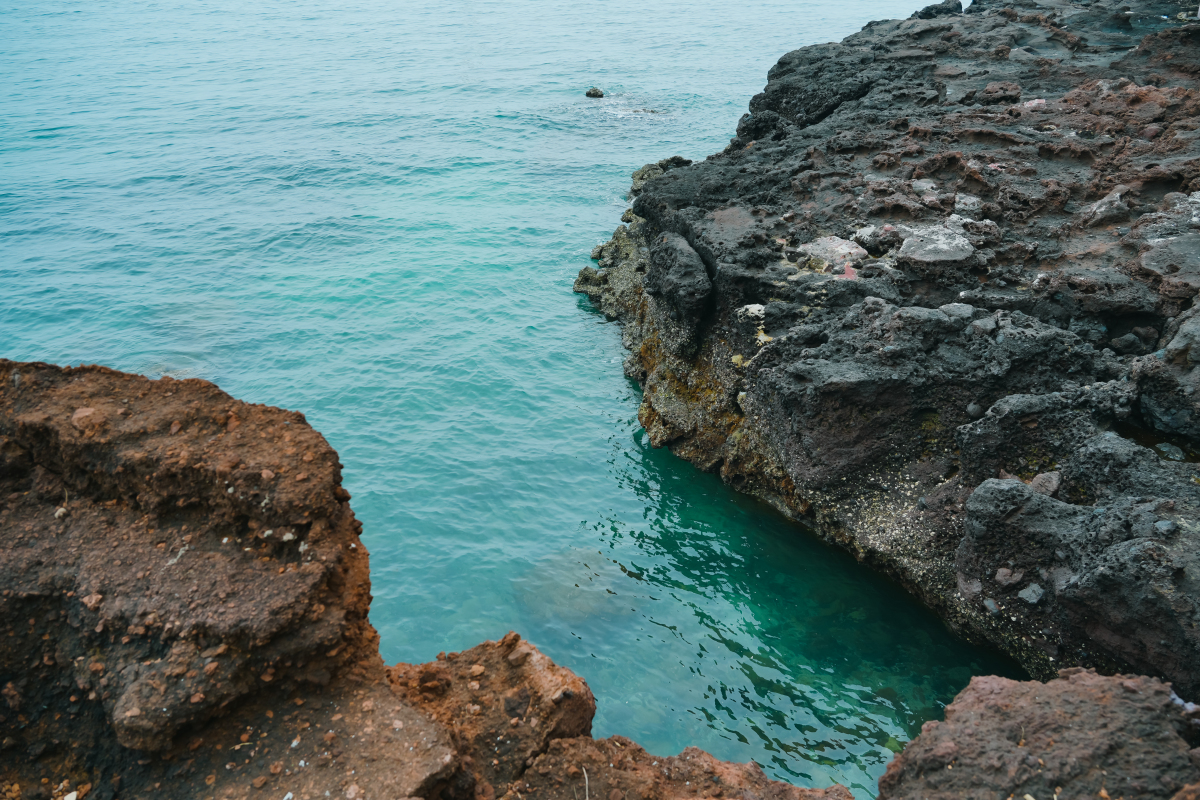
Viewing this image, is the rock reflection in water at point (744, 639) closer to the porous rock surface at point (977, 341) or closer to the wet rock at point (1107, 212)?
the porous rock surface at point (977, 341)

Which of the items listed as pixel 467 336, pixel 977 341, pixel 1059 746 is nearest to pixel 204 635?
pixel 1059 746

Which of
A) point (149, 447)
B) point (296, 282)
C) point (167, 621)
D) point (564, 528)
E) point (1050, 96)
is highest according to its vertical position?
point (1050, 96)

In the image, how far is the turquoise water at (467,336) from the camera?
359 inches

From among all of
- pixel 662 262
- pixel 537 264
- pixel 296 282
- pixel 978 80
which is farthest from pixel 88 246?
pixel 978 80

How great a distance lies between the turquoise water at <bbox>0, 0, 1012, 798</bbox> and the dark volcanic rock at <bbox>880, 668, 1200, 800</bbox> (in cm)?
303

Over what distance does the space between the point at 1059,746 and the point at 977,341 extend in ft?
18.5

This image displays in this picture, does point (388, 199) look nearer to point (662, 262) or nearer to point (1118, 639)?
point (662, 262)

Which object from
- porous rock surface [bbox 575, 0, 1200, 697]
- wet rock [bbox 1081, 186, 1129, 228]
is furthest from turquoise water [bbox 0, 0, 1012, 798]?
wet rock [bbox 1081, 186, 1129, 228]

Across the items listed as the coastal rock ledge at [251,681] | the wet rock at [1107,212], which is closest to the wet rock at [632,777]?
the coastal rock ledge at [251,681]

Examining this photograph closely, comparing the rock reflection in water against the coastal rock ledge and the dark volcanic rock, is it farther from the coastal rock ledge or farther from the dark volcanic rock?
the dark volcanic rock

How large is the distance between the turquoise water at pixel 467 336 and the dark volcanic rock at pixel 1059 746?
303cm

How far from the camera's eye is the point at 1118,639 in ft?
22.6

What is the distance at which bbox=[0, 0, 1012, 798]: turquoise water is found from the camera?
9125 mm

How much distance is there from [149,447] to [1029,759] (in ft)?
19.9
